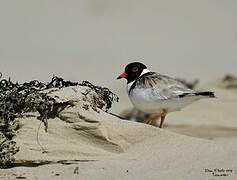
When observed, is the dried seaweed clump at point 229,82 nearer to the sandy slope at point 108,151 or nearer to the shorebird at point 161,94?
the shorebird at point 161,94

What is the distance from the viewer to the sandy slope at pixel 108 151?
226 inches

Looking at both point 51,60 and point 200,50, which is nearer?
point 51,60

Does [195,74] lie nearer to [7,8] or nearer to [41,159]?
[7,8]

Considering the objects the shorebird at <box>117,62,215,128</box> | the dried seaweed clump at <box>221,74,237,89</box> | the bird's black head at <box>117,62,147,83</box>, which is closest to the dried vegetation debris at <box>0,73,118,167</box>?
the shorebird at <box>117,62,215,128</box>

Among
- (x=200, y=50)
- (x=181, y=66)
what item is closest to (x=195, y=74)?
(x=181, y=66)

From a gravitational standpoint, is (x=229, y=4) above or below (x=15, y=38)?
above

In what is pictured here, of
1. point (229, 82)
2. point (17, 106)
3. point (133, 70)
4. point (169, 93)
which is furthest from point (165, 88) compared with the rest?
point (229, 82)

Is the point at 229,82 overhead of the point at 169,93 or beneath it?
overhead

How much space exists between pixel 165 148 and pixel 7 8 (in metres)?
21.8

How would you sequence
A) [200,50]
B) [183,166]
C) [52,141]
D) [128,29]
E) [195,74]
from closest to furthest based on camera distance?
1. [183,166]
2. [52,141]
3. [195,74]
4. [200,50]
5. [128,29]

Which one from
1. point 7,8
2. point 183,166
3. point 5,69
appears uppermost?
point 7,8

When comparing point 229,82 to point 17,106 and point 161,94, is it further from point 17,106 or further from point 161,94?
point 17,106

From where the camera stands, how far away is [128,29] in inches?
1017

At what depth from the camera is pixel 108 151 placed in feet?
20.8
